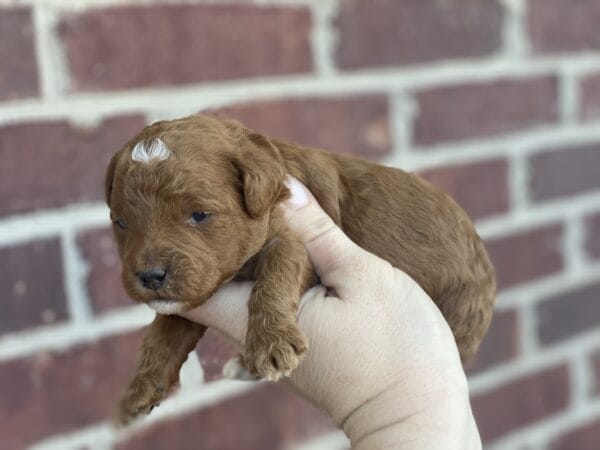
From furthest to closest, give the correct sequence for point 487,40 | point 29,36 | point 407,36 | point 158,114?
1. point 487,40
2. point 407,36
3. point 158,114
4. point 29,36

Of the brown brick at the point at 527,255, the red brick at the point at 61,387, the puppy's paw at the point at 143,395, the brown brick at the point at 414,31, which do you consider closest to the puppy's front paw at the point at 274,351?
the puppy's paw at the point at 143,395

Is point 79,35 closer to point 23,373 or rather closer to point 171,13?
point 171,13

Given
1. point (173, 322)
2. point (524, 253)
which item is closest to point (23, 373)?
point (173, 322)

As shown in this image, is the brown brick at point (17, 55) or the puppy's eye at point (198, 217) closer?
the puppy's eye at point (198, 217)

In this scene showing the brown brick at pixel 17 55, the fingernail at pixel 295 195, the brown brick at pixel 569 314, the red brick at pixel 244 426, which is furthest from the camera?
the brown brick at pixel 569 314

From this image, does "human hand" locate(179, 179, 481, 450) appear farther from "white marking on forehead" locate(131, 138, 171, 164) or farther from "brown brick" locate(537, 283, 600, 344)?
"brown brick" locate(537, 283, 600, 344)

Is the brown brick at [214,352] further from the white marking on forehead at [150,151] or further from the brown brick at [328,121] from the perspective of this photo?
the brown brick at [328,121]

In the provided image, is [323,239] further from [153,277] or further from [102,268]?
[102,268]
